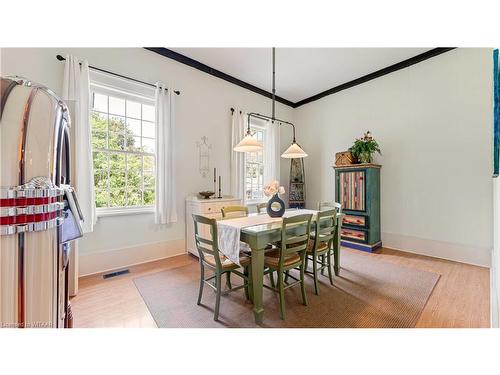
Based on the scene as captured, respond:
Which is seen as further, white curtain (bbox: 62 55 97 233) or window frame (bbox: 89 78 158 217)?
window frame (bbox: 89 78 158 217)

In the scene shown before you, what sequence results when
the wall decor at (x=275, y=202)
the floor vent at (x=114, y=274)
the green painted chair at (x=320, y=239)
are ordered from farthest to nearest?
the floor vent at (x=114, y=274), the wall decor at (x=275, y=202), the green painted chair at (x=320, y=239)

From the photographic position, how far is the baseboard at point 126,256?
2.67 meters

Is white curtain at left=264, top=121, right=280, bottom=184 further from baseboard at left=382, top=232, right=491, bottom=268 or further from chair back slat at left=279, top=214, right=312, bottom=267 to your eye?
chair back slat at left=279, top=214, right=312, bottom=267

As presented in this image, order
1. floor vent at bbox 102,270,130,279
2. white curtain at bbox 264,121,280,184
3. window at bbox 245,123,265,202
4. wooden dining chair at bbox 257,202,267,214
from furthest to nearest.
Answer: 1. white curtain at bbox 264,121,280,184
2. window at bbox 245,123,265,202
3. wooden dining chair at bbox 257,202,267,214
4. floor vent at bbox 102,270,130,279

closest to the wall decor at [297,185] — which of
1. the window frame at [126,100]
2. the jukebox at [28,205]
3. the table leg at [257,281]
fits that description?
the window frame at [126,100]

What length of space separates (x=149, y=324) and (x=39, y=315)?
3.14 ft

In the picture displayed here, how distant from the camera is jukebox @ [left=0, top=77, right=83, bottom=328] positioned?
0.90 meters

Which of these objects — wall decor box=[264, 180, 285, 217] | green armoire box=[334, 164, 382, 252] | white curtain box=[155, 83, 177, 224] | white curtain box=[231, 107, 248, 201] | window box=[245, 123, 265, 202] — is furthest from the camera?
window box=[245, 123, 265, 202]

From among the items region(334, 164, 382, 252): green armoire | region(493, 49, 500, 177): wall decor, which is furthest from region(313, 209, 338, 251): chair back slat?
region(334, 164, 382, 252): green armoire

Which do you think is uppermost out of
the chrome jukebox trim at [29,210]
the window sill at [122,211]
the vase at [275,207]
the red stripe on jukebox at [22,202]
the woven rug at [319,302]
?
the red stripe on jukebox at [22,202]

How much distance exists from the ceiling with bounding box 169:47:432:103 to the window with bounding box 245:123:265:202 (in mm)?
965

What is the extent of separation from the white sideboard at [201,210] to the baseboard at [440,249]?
9.72 feet

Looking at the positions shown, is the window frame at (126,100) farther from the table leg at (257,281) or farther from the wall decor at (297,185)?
the wall decor at (297,185)
